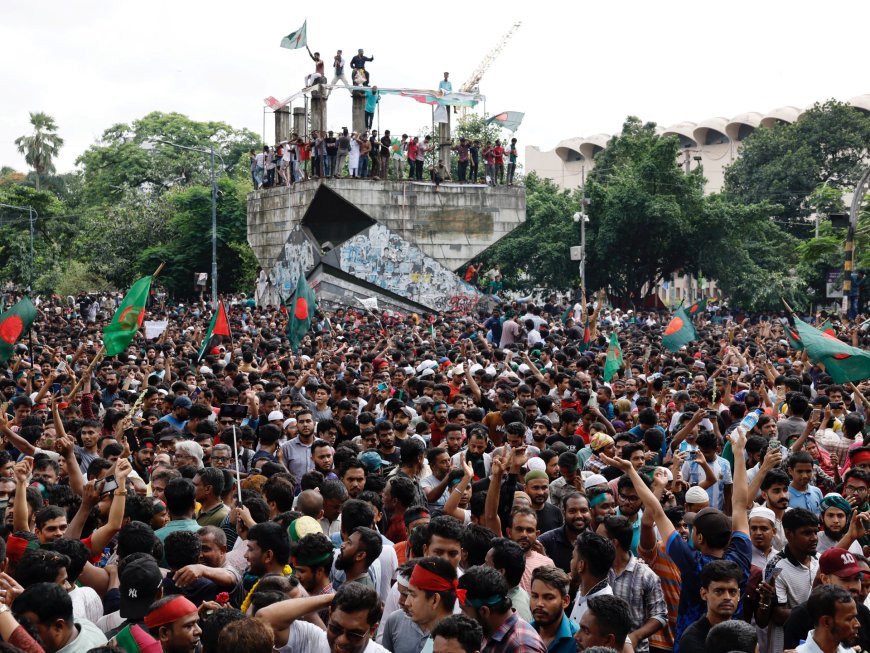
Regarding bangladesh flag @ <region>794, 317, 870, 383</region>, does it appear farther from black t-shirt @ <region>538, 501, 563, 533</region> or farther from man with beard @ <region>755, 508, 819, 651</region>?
man with beard @ <region>755, 508, 819, 651</region>

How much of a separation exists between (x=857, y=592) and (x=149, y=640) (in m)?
3.17

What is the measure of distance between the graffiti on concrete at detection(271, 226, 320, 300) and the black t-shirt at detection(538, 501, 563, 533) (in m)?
24.6

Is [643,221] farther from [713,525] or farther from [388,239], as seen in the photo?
[713,525]

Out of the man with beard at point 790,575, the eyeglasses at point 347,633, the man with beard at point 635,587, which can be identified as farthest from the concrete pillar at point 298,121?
the eyeglasses at point 347,633

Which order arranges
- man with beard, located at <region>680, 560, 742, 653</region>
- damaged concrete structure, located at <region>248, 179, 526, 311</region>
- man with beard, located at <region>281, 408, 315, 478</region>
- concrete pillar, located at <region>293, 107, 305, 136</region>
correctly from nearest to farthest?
man with beard, located at <region>680, 560, 742, 653</region> < man with beard, located at <region>281, 408, 315, 478</region> < damaged concrete structure, located at <region>248, 179, 526, 311</region> < concrete pillar, located at <region>293, 107, 305, 136</region>

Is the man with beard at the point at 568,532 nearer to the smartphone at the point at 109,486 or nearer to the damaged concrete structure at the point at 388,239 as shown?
the smartphone at the point at 109,486

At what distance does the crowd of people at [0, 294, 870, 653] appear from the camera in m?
4.39

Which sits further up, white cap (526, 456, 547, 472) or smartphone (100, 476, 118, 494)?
smartphone (100, 476, 118, 494)

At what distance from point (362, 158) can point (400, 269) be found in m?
3.42

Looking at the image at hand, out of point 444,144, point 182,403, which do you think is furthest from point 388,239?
point 182,403

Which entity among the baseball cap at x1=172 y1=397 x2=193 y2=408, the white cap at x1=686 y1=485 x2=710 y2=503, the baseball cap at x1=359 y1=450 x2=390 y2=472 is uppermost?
the baseball cap at x1=172 y1=397 x2=193 y2=408

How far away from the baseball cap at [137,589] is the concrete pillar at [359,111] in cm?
2664

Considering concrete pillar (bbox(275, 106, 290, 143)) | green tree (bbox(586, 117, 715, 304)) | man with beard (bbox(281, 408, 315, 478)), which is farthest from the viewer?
green tree (bbox(586, 117, 715, 304))

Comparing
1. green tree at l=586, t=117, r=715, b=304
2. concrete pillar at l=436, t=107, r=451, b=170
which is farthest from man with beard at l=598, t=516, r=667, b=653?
green tree at l=586, t=117, r=715, b=304
